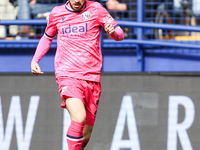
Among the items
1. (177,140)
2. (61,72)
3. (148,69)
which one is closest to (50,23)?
(61,72)

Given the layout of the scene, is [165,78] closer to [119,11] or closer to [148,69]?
[148,69]

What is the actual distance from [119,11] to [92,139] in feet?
7.04

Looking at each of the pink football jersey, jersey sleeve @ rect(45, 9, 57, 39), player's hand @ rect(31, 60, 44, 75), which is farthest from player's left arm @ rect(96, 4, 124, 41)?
player's hand @ rect(31, 60, 44, 75)

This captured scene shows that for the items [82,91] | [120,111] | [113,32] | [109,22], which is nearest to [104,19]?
[109,22]

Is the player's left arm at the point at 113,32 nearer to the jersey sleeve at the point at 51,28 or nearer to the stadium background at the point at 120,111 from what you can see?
the jersey sleeve at the point at 51,28

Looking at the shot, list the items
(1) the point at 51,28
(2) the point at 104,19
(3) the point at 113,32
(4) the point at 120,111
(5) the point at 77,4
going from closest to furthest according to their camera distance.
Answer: (3) the point at 113,32
(5) the point at 77,4
(2) the point at 104,19
(1) the point at 51,28
(4) the point at 120,111

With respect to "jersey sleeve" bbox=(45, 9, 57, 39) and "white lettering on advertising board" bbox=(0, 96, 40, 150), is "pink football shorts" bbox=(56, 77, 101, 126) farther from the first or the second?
"white lettering on advertising board" bbox=(0, 96, 40, 150)

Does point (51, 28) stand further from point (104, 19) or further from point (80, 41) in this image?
point (104, 19)

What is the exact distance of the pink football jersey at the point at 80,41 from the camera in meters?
3.65

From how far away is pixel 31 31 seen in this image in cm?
592

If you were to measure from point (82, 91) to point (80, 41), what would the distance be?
1.55ft

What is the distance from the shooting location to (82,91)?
11.9ft

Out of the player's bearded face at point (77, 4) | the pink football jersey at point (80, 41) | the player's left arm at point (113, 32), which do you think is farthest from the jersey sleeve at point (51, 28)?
the player's left arm at point (113, 32)

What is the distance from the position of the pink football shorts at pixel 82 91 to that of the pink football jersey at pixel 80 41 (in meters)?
0.05
